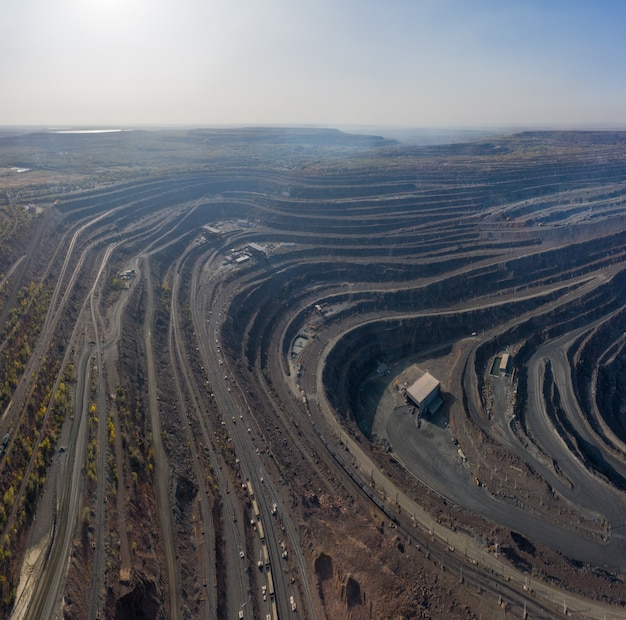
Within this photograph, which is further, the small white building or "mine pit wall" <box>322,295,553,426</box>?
"mine pit wall" <box>322,295,553,426</box>

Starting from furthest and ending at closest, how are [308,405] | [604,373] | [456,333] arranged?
[456,333]
[604,373]
[308,405]

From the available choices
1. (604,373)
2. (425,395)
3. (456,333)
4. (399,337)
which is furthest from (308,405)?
(604,373)

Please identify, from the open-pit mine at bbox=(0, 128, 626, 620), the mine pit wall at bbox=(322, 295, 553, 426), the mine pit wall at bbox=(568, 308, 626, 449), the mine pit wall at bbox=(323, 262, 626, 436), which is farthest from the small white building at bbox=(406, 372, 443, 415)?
the mine pit wall at bbox=(568, 308, 626, 449)

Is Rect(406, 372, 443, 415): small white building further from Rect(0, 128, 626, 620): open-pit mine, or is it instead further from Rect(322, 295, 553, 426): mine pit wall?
Rect(322, 295, 553, 426): mine pit wall

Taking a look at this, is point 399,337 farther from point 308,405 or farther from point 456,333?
point 308,405

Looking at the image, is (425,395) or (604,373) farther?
(604,373)

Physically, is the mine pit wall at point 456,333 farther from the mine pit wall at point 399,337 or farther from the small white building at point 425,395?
the small white building at point 425,395

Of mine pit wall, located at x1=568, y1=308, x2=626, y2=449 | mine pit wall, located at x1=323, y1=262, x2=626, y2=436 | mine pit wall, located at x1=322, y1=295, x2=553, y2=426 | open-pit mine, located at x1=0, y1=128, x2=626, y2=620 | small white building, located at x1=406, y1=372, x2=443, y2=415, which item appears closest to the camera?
open-pit mine, located at x1=0, y1=128, x2=626, y2=620

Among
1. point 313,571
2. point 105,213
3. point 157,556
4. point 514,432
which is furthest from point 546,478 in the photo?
point 105,213

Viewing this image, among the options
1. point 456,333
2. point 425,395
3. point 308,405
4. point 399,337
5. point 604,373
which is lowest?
point 425,395

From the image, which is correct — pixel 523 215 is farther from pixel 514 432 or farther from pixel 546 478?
pixel 546 478
